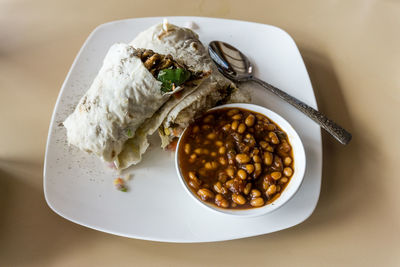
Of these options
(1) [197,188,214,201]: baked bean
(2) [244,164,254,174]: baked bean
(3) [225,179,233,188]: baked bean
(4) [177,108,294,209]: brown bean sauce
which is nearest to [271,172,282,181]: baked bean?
(4) [177,108,294,209]: brown bean sauce

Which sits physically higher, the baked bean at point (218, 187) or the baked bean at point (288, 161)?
the baked bean at point (288, 161)

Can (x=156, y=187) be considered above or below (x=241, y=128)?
below

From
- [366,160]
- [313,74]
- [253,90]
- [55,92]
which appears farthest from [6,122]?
[366,160]

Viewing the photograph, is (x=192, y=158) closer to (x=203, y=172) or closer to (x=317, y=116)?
(x=203, y=172)

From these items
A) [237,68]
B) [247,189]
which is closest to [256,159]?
[247,189]

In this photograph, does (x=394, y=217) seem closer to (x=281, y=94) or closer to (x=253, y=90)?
(x=281, y=94)

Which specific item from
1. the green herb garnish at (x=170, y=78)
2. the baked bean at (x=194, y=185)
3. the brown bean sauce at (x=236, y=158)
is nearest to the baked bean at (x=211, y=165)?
the brown bean sauce at (x=236, y=158)

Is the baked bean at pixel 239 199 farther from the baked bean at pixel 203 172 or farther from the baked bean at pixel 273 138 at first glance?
the baked bean at pixel 273 138
